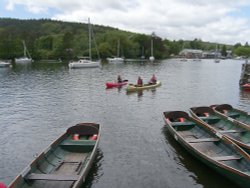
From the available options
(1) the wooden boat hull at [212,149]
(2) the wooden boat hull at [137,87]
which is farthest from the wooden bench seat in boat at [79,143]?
(2) the wooden boat hull at [137,87]

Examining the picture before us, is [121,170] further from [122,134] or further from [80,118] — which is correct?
[80,118]

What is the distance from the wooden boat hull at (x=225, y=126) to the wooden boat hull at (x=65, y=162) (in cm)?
838

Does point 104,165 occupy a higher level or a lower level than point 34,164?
lower

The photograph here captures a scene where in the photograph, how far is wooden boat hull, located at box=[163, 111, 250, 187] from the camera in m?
13.5

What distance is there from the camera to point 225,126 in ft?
72.4

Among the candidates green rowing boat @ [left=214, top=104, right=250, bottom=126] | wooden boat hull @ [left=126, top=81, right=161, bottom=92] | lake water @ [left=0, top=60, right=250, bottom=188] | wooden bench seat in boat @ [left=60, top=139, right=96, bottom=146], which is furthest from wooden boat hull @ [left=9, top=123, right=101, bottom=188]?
wooden boat hull @ [left=126, top=81, right=161, bottom=92]

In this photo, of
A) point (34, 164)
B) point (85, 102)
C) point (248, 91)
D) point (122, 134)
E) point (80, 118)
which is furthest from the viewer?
point (248, 91)

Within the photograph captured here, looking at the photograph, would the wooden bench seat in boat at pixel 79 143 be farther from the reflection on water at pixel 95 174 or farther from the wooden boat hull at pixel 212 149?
the wooden boat hull at pixel 212 149

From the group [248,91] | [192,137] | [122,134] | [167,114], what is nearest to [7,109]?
[122,134]

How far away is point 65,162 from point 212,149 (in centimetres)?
880

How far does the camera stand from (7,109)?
31.2 metres

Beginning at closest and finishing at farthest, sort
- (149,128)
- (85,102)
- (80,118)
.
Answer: (149,128), (80,118), (85,102)

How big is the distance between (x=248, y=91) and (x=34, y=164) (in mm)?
39619

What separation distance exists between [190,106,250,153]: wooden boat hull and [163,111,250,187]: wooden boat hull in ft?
3.00
